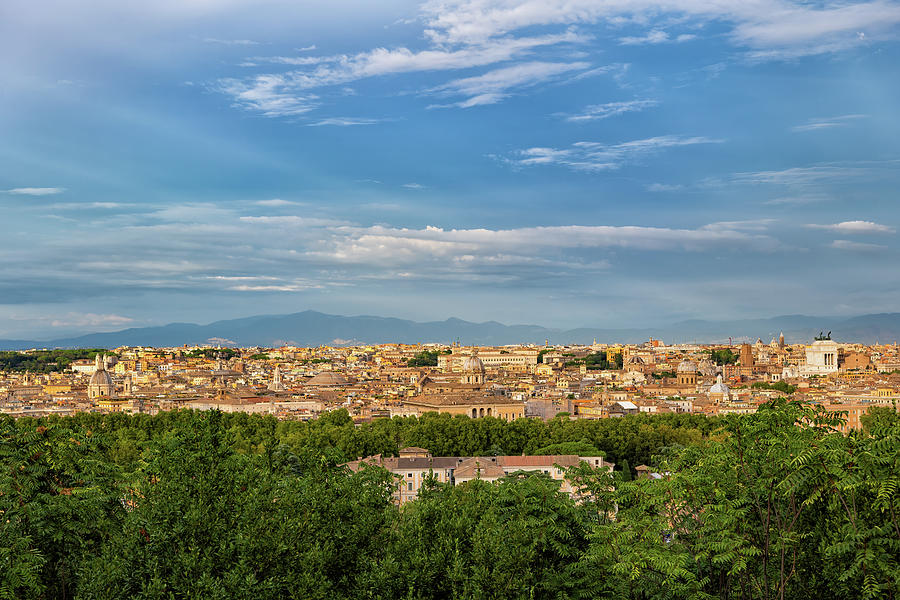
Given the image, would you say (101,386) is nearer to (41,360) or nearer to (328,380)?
(328,380)

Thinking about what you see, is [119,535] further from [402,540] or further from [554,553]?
[554,553]

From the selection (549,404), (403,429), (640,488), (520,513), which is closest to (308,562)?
(520,513)

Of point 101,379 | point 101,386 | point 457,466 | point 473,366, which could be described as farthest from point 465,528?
point 473,366

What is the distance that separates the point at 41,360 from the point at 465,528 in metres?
164

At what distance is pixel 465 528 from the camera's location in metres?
12.2

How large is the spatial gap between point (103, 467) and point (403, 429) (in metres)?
41.6

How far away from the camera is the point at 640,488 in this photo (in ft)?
40.8

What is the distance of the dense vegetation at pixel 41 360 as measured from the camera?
15700 centimetres

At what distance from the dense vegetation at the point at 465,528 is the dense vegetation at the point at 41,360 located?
152 meters

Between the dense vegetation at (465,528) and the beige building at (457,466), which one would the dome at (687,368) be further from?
the dense vegetation at (465,528)

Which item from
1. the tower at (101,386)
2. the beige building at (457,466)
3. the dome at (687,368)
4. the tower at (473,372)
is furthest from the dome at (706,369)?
the beige building at (457,466)

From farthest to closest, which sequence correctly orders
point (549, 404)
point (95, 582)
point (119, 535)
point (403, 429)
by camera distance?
1. point (549, 404)
2. point (403, 429)
3. point (119, 535)
4. point (95, 582)

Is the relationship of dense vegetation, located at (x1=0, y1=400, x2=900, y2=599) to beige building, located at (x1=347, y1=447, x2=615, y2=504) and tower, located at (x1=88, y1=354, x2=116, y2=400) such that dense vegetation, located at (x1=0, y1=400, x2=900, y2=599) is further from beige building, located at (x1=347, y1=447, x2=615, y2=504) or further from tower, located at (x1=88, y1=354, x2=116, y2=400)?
tower, located at (x1=88, y1=354, x2=116, y2=400)

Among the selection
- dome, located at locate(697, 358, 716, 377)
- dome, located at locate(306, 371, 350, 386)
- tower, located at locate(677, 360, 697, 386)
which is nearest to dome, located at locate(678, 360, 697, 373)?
tower, located at locate(677, 360, 697, 386)
